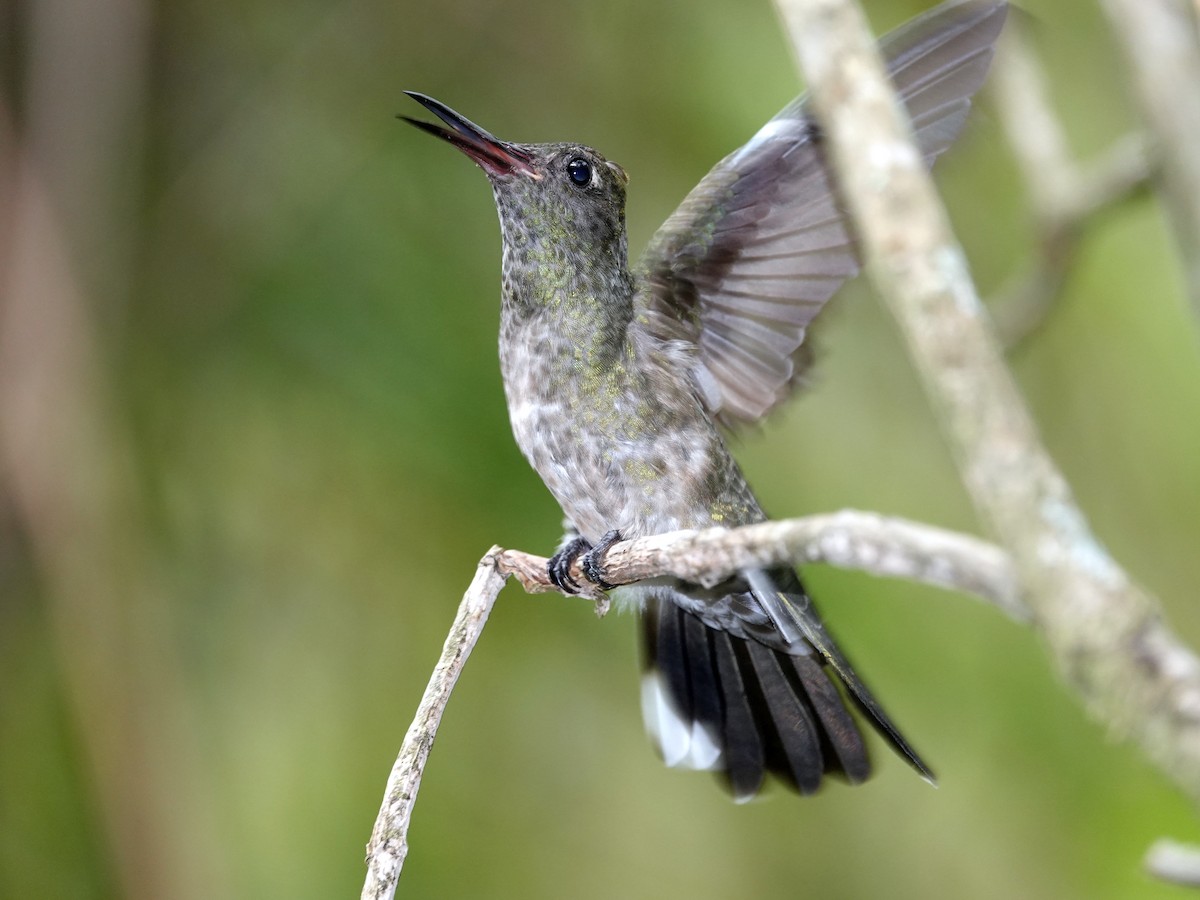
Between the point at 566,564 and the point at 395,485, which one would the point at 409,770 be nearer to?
the point at 566,564

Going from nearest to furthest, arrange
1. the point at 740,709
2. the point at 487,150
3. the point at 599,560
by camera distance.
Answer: the point at 599,560 → the point at 487,150 → the point at 740,709

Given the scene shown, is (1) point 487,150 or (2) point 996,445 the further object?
(1) point 487,150

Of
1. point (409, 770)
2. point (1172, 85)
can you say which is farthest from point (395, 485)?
point (1172, 85)

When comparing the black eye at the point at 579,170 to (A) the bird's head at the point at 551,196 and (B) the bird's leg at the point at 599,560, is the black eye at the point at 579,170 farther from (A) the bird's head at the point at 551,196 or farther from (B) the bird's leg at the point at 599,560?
(B) the bird's leg at the point at 599,560

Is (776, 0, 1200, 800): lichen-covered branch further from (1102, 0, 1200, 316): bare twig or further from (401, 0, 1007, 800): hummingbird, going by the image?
(401, 0, 1007, 800): hummingbird

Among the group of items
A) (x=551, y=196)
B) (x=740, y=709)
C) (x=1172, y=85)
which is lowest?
(x=740, y=709)

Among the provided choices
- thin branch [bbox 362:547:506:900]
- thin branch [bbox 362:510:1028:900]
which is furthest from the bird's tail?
thin branch [bbox 362:547:506:900]

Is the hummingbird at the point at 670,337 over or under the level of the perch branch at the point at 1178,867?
over

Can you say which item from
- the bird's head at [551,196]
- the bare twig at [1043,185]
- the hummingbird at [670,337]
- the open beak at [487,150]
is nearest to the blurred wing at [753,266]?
the hummingbird at [670,337]
